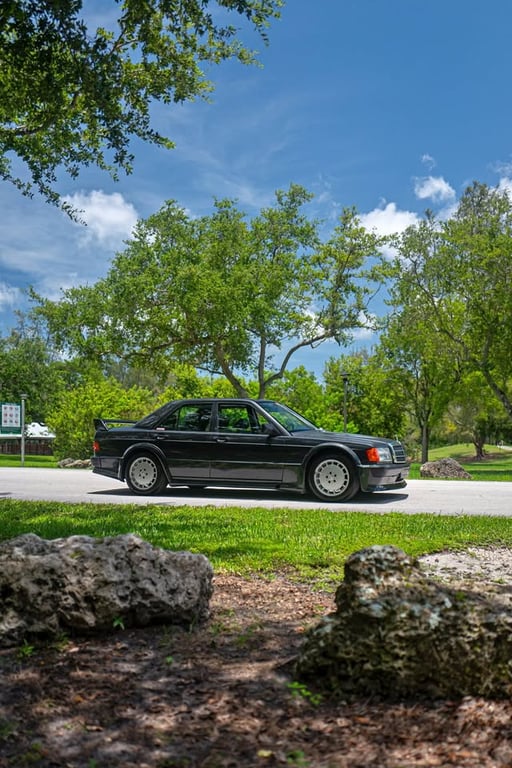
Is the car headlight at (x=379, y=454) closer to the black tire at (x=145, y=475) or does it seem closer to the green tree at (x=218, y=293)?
the black tire at (x=145, y=475)

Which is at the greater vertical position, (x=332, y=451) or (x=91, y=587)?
(x=332, y=451)

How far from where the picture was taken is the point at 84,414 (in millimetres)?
30203

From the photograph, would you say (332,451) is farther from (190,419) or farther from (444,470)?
(444,470)

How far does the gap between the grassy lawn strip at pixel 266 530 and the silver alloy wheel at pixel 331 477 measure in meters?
2.17

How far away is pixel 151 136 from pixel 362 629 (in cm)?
969

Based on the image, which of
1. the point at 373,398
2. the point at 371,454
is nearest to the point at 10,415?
the point at 373,398

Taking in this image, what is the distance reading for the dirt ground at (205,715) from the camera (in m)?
2.77

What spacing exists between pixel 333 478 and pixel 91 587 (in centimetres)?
815

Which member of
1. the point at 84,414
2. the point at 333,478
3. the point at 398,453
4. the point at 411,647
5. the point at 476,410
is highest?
the point at 476,410

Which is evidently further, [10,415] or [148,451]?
[10,415]

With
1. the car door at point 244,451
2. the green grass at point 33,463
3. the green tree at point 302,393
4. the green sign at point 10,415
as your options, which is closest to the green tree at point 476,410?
the green tree at point 302,393

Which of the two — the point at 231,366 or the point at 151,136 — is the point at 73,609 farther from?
the point at 231,366

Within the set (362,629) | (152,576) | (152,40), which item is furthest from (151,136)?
(362,629)

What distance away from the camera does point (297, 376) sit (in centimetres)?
3309
